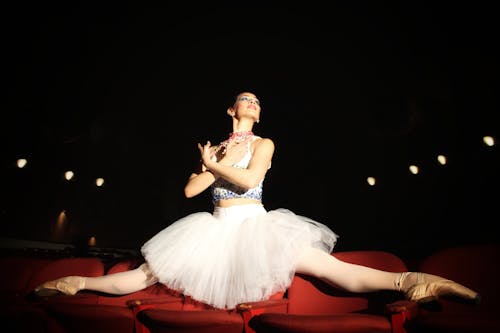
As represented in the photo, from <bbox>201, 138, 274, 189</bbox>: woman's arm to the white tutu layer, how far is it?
0.67 feet

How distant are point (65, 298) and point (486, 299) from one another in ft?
6.63

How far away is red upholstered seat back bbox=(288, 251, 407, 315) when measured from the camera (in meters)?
1.54

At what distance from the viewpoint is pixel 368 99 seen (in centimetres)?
564

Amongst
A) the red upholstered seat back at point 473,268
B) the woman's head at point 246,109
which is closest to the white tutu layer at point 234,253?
the red upholstered seat back at point 473,268

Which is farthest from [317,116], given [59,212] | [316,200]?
[59,212]

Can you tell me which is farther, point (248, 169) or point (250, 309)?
point (248, 169)

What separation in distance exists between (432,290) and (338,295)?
0.50m

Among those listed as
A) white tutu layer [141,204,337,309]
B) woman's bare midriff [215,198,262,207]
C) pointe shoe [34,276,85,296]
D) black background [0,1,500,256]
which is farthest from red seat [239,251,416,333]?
black background [0,1,500,256]

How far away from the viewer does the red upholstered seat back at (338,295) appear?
1536 millimetres

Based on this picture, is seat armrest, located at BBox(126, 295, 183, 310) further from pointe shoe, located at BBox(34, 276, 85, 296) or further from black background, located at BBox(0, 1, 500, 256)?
black background, located at BBox(0, 1, 500, 256)

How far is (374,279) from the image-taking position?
136 cm

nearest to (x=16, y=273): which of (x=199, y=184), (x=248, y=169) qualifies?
(x=199, y=184)

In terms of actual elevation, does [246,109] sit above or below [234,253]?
above

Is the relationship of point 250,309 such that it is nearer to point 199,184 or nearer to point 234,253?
point 234,253
